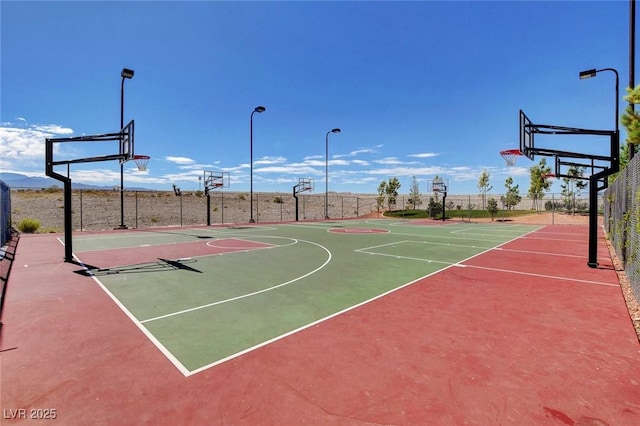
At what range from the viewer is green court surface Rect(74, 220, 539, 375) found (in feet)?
16.0

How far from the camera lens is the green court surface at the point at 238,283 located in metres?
4.86

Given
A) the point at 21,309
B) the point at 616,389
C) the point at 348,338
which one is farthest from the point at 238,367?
the point at 21,309

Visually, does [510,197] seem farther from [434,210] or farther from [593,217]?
[593,217]

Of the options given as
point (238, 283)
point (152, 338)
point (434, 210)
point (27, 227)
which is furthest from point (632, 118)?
point (434, 210)

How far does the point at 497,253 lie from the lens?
12.6 metres

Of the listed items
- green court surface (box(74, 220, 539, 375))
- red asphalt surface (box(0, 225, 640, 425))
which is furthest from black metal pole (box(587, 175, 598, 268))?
red asphalt surface (box(0, 225, 640, 425))

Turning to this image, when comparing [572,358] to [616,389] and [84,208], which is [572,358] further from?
[84,208]

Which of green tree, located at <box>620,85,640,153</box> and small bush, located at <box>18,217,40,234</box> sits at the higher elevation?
green tree, located at <box>620,85,640,153</box>

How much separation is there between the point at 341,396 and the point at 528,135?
1117 centimetres

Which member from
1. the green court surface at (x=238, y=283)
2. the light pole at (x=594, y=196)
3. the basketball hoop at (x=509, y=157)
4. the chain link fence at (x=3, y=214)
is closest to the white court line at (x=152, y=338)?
the green court surface at (x=238, y=283)

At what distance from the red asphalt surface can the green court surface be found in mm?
348

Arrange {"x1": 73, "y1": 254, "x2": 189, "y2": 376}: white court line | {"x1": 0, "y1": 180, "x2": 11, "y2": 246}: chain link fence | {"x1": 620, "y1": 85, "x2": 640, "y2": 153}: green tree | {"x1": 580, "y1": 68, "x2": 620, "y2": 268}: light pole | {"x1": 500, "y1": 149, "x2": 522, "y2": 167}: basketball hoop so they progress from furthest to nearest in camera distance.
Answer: {"x1": 500, "y1": 149, "x2": 522, "y2": 167}: basketball hoop < {"x1": 0, "y1": 180, "x2": 11, "y2": 246}: chain link fence < {"x1": 580, "y1": 68, "x2": 620, "y2": 268}: light pole < {"x1": 620, "y1": 85, "x2": 640, "y2": 153}: green tree < {"x1": 73, "y1": 254, "x2": 189, "y2": 376}: white court line

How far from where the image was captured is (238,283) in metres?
7.92

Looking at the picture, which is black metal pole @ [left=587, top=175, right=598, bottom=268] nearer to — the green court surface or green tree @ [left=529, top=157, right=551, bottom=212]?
the green court surface
